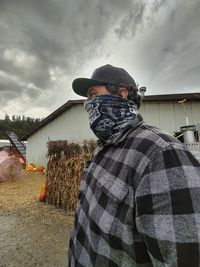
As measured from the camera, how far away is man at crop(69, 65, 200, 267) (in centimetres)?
79

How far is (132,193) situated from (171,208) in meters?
0.20

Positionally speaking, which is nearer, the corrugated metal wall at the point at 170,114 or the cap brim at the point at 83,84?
the cap brim at the point at 83,84

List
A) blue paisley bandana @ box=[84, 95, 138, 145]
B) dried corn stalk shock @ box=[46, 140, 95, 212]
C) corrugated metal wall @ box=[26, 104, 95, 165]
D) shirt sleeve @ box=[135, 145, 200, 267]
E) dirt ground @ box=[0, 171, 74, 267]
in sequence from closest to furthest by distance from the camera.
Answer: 1. shirt sleeve @ box=[135, 145, 200, 267]
2. blue paisley bandana @ box=[84, 95, 138, 145]
3. dirt ground @ box=[0, 171, 74, 267]
4. dried corn stalk shock @ box=[46, 140, 95, 212]
5. corrugated metal wall @ box=[26, 104, 95, 165]

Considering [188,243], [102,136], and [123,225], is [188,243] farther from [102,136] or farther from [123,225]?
[102,136]

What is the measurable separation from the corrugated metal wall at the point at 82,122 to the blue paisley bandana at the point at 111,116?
8.52 m

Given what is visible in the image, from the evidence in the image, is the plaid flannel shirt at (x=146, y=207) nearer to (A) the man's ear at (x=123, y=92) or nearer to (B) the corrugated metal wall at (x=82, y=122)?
(A) the man's ear at (x=123, y=92)

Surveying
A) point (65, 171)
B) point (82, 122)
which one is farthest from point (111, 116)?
point (82, 122)

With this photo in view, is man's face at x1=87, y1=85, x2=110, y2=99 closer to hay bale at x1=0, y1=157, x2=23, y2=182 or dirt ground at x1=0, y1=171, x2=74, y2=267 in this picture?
dirt ground at x1=0, y1=171, x2=74, y2=267

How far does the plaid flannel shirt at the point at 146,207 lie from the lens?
0.78m

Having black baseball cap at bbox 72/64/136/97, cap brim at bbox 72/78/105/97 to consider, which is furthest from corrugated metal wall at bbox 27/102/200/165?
black baseball cap at bbox 72/64/136/97

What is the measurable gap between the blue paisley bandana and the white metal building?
20.3 ft

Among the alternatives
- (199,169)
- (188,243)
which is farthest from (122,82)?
(188,243)

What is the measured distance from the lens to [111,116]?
1344mm

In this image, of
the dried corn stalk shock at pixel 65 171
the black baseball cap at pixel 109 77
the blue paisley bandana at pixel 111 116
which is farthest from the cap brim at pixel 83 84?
the dried corn stalk shock at pixel 65 171
